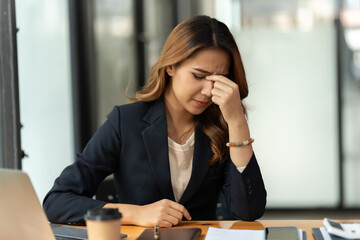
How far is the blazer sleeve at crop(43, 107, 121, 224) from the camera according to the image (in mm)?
1517

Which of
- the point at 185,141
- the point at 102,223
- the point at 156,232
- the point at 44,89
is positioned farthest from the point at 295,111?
the point at 102,223

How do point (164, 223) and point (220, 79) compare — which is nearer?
point (164, 223)

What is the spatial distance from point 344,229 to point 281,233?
0.16 metres

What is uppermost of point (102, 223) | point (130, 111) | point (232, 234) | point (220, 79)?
point (220, 79)

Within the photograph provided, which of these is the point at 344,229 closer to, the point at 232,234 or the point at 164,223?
the point at 232,234

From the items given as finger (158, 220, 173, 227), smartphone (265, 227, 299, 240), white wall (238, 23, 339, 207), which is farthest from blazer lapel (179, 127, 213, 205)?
white wall (238, 23, 339, 207)

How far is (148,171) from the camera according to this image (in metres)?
1.73

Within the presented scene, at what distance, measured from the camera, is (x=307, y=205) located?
14.5 feet

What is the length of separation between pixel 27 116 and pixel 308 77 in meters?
2.62

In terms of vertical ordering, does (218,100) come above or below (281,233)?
above

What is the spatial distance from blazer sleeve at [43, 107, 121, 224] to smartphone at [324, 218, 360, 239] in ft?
2.13

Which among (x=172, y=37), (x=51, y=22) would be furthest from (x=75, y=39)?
(x=172, y=37)

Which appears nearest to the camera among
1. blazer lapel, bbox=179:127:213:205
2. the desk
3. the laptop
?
the laptop

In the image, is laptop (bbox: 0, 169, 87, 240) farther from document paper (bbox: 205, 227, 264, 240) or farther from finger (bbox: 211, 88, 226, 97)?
finger (bbox: 211, 88, 226, 97)
